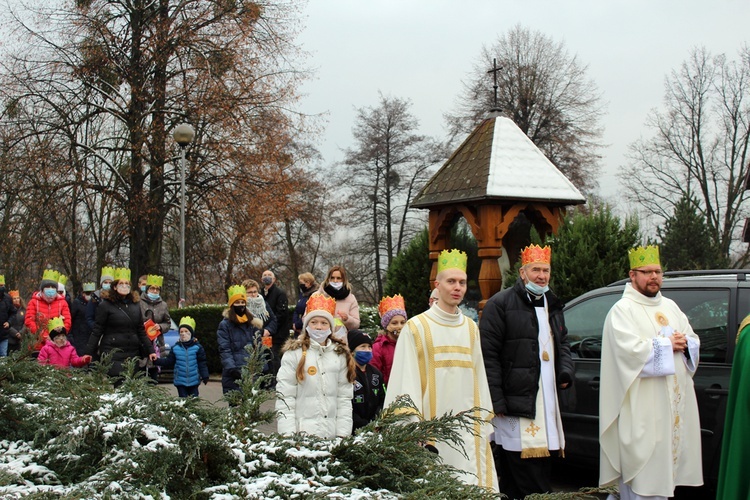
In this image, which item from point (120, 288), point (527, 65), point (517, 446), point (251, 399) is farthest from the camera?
point (527, 65)

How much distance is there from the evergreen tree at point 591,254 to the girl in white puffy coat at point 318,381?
4699 mm

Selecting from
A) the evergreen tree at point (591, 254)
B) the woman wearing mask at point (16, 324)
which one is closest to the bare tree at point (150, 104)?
the woman wearing mask at point (16, 324)

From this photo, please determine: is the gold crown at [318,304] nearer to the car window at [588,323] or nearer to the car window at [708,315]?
the car window at [588,323]

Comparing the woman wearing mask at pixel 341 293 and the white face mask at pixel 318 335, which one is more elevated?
the woman wearing mask at pixel 341 293

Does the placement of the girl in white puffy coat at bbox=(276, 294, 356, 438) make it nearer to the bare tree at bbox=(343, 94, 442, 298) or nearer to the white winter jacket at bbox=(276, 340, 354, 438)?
the white winter jacket at bbox=(276, 340, 354, 438)

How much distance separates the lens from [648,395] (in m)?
5.84

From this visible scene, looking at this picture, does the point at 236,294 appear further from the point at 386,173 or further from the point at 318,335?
the point at 386,173

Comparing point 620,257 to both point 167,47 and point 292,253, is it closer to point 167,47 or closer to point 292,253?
point 167,47

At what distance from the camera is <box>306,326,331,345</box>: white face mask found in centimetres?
571

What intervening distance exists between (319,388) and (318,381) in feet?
0.16

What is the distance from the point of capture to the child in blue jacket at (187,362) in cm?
963

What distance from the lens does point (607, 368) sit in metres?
6.04

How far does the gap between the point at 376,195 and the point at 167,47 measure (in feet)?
A: 60.9

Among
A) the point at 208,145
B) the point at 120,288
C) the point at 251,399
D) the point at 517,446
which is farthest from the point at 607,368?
the point at 208,145
